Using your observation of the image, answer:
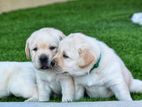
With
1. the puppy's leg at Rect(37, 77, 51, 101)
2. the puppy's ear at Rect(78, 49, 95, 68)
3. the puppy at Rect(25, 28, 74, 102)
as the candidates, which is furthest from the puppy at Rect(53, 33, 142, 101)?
the puppy's leg at Rect(37, 77, 51, 101)

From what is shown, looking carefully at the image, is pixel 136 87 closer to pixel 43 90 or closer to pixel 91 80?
pixel 91 80

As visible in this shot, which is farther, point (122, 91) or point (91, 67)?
point (122, 91)

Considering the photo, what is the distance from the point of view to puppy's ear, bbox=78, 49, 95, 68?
545 cm

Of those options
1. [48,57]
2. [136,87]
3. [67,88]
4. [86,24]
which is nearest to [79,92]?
[67,88]

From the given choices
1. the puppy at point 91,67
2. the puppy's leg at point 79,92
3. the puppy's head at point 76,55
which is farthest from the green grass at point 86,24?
the puppy's head at point 76,55

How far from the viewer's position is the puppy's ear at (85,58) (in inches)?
215

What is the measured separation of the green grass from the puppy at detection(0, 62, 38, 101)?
105 millimetres

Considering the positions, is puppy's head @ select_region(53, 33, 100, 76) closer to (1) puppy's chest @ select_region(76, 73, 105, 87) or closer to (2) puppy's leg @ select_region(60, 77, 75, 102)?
(1) puppy's chest @ select_region(76, 73, 105, 87)

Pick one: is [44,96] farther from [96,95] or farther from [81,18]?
[81,18]

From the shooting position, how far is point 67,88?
5805mm

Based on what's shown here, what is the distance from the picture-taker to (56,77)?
5859 millimetres

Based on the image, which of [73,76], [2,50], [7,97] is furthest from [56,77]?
[2,50]

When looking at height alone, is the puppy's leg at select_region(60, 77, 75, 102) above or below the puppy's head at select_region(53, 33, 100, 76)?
below

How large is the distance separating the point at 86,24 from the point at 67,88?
280 inches
